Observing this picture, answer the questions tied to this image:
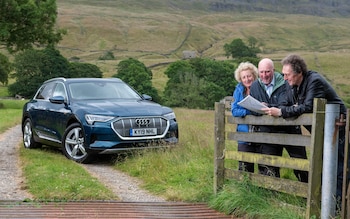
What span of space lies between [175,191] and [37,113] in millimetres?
6076

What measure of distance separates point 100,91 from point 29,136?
2.36 meters

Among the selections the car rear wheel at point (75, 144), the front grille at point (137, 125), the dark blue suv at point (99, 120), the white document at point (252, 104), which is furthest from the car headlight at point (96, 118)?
the white document at point (252, 104)

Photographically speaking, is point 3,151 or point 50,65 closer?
point 3,151

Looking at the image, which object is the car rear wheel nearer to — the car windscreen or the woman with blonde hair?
the car windscreen

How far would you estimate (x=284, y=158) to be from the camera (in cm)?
586

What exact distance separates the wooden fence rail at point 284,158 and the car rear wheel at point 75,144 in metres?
3.92

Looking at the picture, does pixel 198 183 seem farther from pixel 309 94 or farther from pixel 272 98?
pixel 309 94

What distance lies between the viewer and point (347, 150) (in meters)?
5.07

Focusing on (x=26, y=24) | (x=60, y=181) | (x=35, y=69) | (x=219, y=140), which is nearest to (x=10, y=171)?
Answer: (x=60, y=181)

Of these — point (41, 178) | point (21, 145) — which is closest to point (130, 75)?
point (21, 145)

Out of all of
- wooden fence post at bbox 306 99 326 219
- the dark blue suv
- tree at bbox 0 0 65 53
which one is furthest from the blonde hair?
tree at bbox 0 0 65 53

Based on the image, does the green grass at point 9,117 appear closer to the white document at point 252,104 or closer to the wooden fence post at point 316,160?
the white document at point 252,104

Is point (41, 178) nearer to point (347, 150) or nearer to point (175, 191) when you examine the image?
point (175, 191)

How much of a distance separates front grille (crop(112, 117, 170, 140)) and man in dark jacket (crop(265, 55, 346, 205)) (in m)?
→ 4.55
